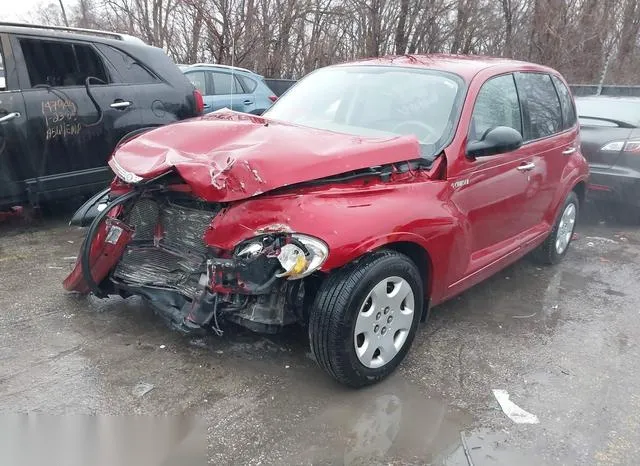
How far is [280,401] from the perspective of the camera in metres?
2.97

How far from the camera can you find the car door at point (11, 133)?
191 inches

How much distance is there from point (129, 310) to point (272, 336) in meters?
1.04

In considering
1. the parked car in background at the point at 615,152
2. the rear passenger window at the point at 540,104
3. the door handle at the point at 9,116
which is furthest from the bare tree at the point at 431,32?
the rear passenger window at the point at 540,104

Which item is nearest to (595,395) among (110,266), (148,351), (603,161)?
(148,351)

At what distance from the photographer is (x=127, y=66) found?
229 inches

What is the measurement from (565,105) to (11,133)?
4.79 m

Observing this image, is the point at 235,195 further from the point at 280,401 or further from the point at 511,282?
the point at 511,282

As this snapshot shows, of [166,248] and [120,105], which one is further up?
[120,105]

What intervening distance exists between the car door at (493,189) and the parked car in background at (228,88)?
568 cm

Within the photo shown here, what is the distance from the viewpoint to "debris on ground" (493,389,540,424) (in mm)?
2927

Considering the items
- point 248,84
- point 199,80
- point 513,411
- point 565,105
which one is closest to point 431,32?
point 248,84

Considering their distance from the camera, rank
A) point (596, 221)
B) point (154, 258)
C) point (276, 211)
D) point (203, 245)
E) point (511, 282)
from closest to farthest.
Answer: point (276, 211) → point (203, 245) → point (154, 258) → point (511, 282) → point (596, 221)

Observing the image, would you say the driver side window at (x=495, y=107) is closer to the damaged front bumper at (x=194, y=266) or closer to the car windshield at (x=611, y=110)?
the damaged front bumper at (x=194, y=266)

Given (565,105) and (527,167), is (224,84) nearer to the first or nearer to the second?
(565,105)
